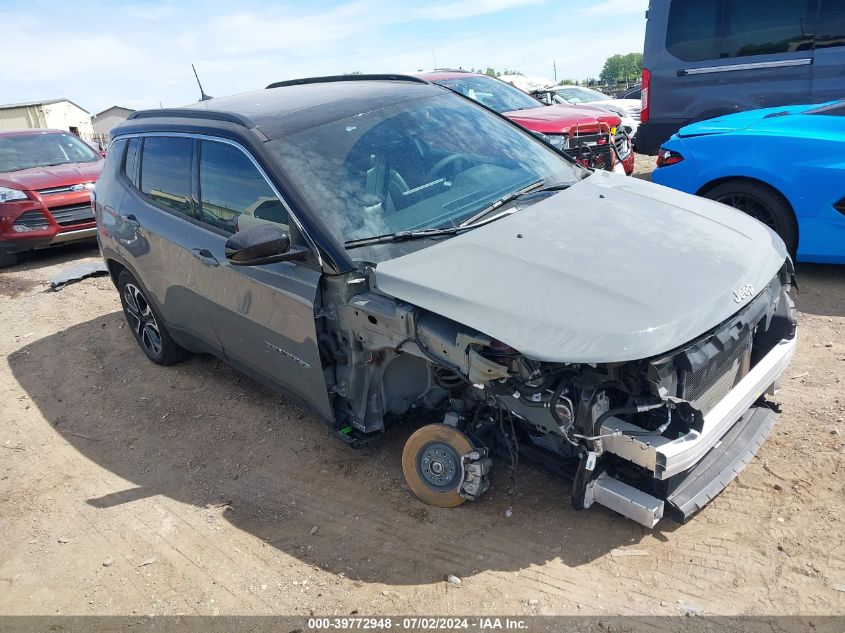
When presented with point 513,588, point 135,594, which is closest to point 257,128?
point 135,594

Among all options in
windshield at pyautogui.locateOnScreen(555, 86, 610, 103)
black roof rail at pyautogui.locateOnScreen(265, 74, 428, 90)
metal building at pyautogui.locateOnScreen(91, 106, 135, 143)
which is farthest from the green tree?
black roof rail at pyautogui.locateOnScreen(265, 74, 428, 90)

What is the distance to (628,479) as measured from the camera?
2.77 meters

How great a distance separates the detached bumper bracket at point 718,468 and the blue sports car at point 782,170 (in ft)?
8.42

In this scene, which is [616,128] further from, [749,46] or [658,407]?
[658,407]

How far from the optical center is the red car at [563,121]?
23.7ft

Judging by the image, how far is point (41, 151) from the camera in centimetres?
965

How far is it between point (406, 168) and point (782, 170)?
3.42 meters

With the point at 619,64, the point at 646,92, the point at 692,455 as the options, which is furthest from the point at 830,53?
the point at 619,64

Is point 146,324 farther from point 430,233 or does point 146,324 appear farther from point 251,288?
point 430,233

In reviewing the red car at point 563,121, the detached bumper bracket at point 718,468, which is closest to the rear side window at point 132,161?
the red car at point 563,121

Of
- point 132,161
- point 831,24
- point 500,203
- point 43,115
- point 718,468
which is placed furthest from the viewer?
point 43,115

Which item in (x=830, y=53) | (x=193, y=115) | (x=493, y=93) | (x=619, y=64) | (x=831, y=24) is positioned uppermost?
(x=831, y=24)

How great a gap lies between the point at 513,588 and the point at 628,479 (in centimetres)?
68

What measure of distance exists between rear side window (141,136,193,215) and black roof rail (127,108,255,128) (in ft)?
0.54
